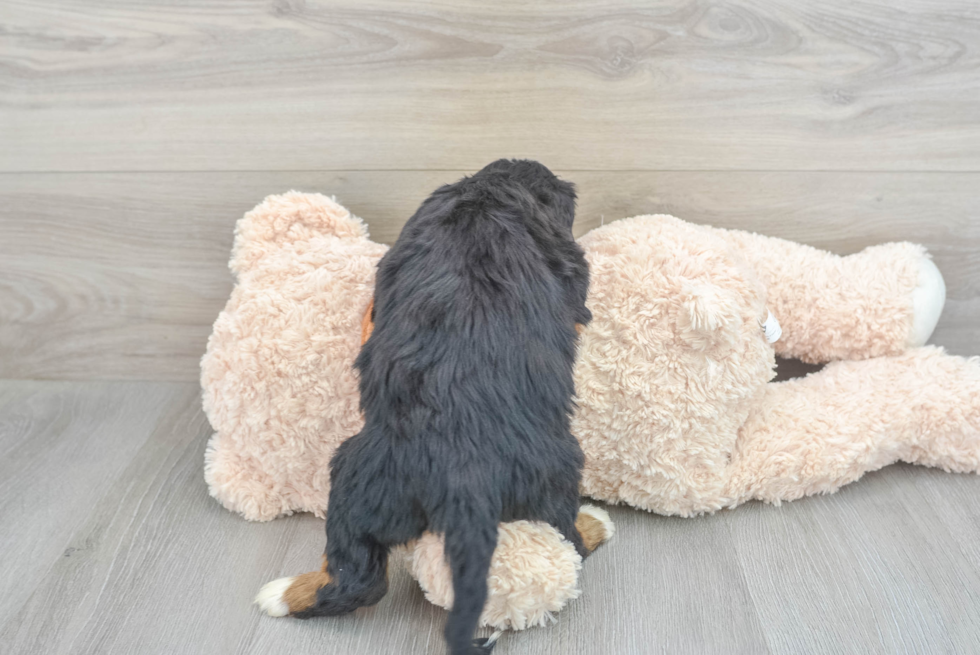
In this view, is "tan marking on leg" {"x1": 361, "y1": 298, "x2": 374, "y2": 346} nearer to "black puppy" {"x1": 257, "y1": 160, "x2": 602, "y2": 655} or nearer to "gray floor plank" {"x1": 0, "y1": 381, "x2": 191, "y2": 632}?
"black puppy" {"x1": 257, "y1": 160, "x2": 602, "y2": 655}

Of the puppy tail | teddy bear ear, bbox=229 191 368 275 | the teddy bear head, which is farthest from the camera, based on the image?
teddy bear ear, bbox=229 191 368 275

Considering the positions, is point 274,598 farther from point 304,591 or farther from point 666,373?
point 666,373

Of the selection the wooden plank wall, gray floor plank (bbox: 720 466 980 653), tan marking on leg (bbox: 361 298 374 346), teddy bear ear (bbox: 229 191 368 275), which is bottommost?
gray floor plank (bbox: 720 466 980 653)

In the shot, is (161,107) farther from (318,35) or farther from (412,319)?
(412,319)

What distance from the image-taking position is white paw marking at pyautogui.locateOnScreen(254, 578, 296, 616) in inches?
28.5

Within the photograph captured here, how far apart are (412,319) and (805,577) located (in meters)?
0.51

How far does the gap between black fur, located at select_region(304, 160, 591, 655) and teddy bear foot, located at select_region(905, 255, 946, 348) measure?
52cm

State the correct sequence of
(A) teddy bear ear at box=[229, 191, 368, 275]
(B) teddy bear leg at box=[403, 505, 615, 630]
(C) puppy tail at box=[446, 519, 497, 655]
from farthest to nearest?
1. (A) teddy bear ear at box=[229, 191, 368, 275]
2. (B) teddy bear leg at box=[403, 505, 615, 630]
3. (C) puppy tail at box=[446, 519, 497, 655]

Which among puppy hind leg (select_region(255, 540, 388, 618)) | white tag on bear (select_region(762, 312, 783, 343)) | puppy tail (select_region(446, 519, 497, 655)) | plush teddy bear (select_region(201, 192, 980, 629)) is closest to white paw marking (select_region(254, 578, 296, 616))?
puppy hind leg (select_region(255, 540, 388, 618))

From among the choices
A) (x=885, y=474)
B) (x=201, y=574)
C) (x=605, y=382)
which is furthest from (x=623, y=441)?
(x=201, y=574)

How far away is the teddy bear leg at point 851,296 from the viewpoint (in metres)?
0.92

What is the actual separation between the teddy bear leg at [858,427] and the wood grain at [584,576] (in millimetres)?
36

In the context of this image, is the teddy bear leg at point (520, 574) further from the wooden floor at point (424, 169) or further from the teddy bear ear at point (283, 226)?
the teddy bear ear at point (283, 226)

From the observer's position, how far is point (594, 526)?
2.65 feet
